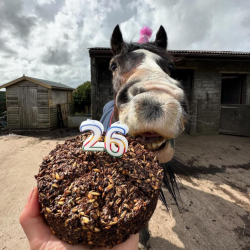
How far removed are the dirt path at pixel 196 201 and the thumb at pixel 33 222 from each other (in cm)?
199

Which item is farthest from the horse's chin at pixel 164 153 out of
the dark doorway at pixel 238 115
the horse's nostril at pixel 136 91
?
the dark doorway at pixel 238 115

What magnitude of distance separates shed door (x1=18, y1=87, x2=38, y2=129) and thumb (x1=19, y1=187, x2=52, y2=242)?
37.0 ft

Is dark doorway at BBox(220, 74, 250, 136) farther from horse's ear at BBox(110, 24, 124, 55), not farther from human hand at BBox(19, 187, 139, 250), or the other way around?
human hand at BBox(19, 187, 139, 250)

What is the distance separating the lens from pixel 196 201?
323 cm

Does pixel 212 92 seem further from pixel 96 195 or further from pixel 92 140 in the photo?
pixel 96 195

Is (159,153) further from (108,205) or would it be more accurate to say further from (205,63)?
(205,63)

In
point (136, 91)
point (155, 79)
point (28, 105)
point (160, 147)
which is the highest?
point (28, 105)

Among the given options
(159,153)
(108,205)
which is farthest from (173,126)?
(108,205)

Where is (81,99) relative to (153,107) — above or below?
above

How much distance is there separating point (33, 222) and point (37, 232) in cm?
5

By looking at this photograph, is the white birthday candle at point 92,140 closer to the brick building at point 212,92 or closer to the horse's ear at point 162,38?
the horse's ear at point 162,38

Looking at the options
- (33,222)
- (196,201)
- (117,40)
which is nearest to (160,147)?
(33,222)

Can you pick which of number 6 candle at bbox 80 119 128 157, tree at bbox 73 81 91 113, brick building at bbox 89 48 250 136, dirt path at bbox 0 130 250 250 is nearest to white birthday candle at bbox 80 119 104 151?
number 6 candle at bbox 80 119 128 157

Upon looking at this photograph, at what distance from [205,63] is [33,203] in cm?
866
